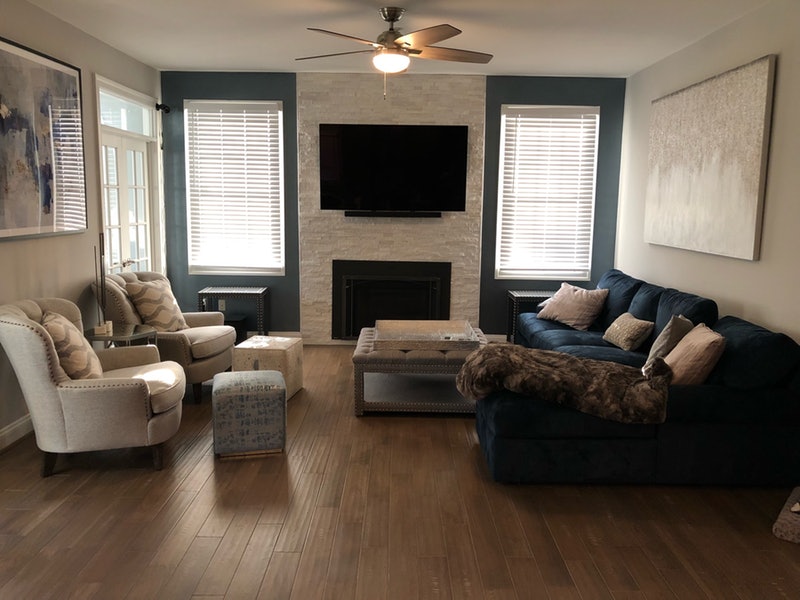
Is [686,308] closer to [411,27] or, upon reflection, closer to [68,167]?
[411,27]

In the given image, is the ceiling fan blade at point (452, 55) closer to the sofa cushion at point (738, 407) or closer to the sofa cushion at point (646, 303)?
the sofa cushion at point (646, 303)

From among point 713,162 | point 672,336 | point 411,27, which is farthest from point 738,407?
point 411,27

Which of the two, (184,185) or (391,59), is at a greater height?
(391,59)

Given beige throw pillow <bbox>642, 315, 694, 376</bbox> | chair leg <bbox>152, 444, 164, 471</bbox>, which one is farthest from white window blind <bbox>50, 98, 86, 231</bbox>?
beige throw pillow <bbox>642, 315, 694, 376</bbox>

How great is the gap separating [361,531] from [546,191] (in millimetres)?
4606

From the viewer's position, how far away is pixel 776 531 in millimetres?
3010

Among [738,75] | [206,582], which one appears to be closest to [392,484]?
[206,582]

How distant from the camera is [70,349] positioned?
3549 millimetres

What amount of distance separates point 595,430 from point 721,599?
1035mm

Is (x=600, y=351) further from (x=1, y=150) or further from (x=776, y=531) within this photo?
(x=1, y=150)

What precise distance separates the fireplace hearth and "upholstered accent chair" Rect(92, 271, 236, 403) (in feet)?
5.16

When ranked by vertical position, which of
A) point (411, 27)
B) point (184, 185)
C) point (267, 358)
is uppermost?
point (411, 27)

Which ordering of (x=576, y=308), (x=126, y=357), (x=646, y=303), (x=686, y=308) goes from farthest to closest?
(x=576, y=308) < (x=646, y=303) < (x=686, y=308) < (x=126, y=357)

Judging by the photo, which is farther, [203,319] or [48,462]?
[203,319]
